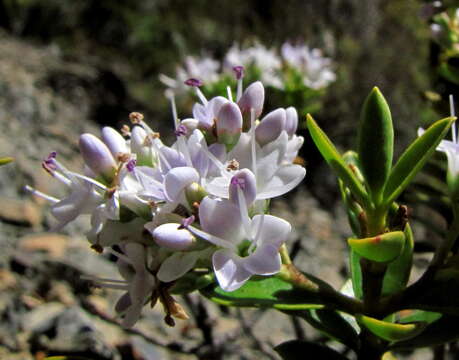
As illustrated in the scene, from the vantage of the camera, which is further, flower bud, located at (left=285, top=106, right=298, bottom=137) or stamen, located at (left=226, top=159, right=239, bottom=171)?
flower bud, located at (left=285, top=106, right=298, bottom=137)

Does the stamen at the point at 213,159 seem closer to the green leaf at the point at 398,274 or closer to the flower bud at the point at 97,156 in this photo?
the flower bud at the point at 97,156

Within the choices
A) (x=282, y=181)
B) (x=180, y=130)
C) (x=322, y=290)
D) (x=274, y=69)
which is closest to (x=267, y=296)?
(x=322, y=290)

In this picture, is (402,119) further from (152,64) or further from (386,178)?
(386,178)

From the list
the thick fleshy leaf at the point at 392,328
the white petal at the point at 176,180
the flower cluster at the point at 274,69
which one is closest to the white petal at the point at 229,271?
the white petal at the point at 176,180

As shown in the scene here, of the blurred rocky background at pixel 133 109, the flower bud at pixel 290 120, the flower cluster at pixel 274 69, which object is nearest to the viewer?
the flower bud at pixel 290 120

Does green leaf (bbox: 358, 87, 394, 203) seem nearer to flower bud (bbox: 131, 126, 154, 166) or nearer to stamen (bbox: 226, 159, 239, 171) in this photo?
stamen (bbox: 226, 159, 239, 171)

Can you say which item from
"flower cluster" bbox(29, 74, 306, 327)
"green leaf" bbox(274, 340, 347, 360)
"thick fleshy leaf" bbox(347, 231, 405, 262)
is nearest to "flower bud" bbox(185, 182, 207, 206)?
"flower cluster" bbox(29, 74, 306, 327)

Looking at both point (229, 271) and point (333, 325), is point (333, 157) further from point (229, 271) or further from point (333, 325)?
point (333, 325)
